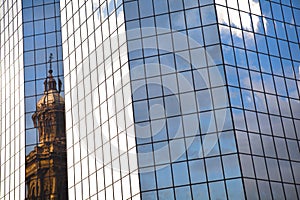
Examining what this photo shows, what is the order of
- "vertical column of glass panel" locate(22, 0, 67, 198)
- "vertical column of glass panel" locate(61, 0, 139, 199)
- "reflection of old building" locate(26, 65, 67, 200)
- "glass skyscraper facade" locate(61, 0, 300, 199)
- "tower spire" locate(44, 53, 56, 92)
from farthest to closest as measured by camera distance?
"vertical column of glass panel" locate(22, 0, 67, 198), "tower spire" locate(44, 53, 56, 92), "reflection of old building" locate(26, 65, 67, 200), "vertical column of glass panel" locate(61, 0, 139, 199), "glass skyscraper facade" locate(61, 0, 300, 199)

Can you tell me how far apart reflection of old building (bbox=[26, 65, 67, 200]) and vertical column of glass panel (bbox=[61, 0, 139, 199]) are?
1180cm

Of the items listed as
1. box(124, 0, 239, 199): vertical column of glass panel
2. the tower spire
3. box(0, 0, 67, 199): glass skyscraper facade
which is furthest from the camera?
the tower spire

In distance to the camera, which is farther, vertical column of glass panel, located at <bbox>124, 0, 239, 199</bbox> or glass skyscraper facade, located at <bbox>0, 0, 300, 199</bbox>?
glass skyscraper facade, located at <bbox>0, 0, 300, 199</bbox>

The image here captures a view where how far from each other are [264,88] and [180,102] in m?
8.87

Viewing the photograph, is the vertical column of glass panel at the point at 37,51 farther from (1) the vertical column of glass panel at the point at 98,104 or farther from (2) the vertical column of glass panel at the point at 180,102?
(2) the vertical column of glass panel at the point at 180,102

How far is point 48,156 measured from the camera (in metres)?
83.2

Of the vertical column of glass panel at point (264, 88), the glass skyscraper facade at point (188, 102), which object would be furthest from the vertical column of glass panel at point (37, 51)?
the vertical column of glass panel at point (264, 88)

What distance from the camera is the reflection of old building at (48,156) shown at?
8200 cm

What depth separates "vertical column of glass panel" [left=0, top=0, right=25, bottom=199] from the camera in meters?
84.6

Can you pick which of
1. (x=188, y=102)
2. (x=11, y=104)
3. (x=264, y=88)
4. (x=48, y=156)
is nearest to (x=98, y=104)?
(x=188, y=102)

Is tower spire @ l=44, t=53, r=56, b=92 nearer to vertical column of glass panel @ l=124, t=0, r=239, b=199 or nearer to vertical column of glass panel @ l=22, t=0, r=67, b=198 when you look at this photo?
vertical column of glass panel @ l=22, t=0, r=67, b=198

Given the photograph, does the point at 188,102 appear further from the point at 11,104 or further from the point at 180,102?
the point at 11,104

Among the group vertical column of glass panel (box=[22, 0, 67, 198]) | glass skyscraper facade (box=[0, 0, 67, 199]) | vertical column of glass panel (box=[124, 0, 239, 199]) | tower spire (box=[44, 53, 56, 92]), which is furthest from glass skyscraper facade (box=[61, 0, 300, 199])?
glass skyscraper facade (box=[0, 0, 67, 199])

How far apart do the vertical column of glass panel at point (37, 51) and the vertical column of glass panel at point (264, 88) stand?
31213mm
